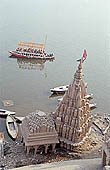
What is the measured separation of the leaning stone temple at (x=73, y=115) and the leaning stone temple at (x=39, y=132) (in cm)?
53

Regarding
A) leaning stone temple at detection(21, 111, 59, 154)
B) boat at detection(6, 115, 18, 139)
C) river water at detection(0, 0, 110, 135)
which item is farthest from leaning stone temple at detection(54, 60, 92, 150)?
river water at detection(0, 0, 110, 135)

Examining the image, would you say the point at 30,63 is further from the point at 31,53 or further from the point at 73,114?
the point at 73,114

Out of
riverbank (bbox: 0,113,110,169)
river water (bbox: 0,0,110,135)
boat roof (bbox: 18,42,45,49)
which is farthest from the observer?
Result: boat roof (bbox: 18,42,45,49)

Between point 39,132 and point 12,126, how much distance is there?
3366 millimetres

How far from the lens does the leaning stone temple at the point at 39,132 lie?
14.4 metres

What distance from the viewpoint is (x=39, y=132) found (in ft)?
47.3

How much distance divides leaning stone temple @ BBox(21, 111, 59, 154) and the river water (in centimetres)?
469

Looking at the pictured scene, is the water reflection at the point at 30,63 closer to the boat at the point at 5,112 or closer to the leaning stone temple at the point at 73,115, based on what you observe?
the boat at the point at 5,112

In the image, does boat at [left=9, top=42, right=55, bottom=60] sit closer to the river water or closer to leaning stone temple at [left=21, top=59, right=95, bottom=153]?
the river water

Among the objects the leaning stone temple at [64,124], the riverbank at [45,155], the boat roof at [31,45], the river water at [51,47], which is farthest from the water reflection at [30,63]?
the leaning stone temple at [64,124]

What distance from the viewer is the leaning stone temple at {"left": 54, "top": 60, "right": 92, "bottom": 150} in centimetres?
1473

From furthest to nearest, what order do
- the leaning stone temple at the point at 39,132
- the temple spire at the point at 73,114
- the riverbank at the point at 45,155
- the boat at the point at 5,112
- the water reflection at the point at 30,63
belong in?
the water reflection at the point at 30,63
the boat at the point at 5,112
the temple spire at the point at 73,114
the leaning stone temple at the point at 39,132
the riverbank at the point at 45,155

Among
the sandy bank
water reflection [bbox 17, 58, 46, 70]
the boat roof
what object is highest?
the boat roof

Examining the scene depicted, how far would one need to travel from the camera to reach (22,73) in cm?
2552
